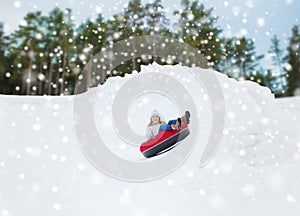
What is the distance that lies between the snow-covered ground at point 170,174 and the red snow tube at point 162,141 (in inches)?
26.3

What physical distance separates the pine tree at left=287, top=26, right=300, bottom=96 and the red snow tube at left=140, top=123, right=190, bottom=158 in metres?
19.1

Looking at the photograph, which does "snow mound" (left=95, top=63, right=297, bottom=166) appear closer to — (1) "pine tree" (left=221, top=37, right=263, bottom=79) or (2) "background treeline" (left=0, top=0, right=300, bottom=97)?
(2) "background treeline" (left=0, top=0, right=300, bottom=97)

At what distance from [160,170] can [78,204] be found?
170cm

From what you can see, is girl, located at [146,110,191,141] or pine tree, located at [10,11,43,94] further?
pine tree, located at [10,11,43,94]

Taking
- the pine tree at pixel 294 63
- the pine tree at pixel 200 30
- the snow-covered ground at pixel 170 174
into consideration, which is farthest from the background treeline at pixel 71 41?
the snow-covered ground at pixel 170 174

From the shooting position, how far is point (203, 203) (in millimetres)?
4832

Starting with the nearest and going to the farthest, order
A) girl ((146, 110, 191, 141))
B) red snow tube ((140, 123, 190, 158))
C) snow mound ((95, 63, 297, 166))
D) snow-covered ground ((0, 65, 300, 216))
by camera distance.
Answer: snow-covered ground ((0, 65, 300, 216)), red snow tube ((140, 123, 190, 158)), girl ((146, 110, 191, 141)), snow mound ((95, 63, 297, 166))

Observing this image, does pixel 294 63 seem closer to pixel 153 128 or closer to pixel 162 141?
pixel 153 128

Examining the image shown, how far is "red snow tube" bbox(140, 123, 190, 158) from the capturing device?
5.01 metres

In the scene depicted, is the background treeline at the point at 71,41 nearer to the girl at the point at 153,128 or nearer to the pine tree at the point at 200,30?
the pine tree at the point at 200,30

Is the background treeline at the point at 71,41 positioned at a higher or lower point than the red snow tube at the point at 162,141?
higher

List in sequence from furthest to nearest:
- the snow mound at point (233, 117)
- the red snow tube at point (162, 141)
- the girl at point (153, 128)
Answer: the snow mound at point (233, 117), the girl at point (153, 128), the red snow tube at point (162, 141)

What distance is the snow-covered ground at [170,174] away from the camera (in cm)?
480

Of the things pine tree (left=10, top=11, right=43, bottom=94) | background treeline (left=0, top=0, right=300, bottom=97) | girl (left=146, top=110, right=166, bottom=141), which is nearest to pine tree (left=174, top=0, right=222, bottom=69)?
background treeline (left=0, top=0, right=300, bottom=97)
